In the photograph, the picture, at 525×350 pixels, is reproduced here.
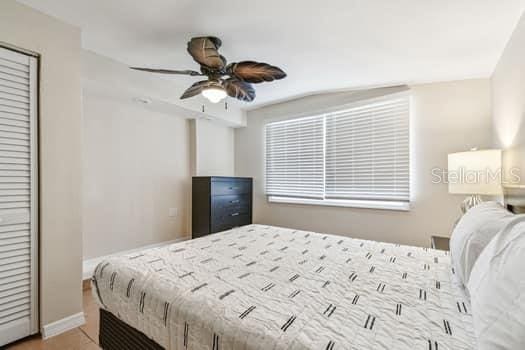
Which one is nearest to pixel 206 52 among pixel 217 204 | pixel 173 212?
pixel 217 204

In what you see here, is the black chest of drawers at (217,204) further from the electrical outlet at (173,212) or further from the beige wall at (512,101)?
the beige wall at (512,101)

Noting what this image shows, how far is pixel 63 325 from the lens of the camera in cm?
194

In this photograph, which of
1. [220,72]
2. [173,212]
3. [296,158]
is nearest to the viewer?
[220,72]

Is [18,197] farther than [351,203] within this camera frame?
No

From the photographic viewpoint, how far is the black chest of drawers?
3574mm

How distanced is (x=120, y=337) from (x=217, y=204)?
2266 mm

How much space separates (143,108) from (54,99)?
1.48 m

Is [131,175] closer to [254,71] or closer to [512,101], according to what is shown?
[254,71]

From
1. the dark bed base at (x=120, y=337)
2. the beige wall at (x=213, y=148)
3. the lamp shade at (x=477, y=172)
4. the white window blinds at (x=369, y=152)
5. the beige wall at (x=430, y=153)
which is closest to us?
the dark bed base at (x=120, y=337)

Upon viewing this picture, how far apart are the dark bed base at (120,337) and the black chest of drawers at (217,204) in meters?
1.99

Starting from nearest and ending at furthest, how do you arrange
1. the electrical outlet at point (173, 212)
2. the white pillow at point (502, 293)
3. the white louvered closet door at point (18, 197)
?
the white pillow at point (502, 293) < the white louvered closet door at point (18, 197) < the electrical outlet at point (173, 212)

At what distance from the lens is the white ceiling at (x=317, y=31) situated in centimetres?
174

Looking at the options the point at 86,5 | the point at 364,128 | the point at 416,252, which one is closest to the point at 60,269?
the point at 86,5

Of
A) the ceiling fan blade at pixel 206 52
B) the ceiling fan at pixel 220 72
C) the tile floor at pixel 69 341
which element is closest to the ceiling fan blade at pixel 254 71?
the ceiling fan at pixel 220 72
